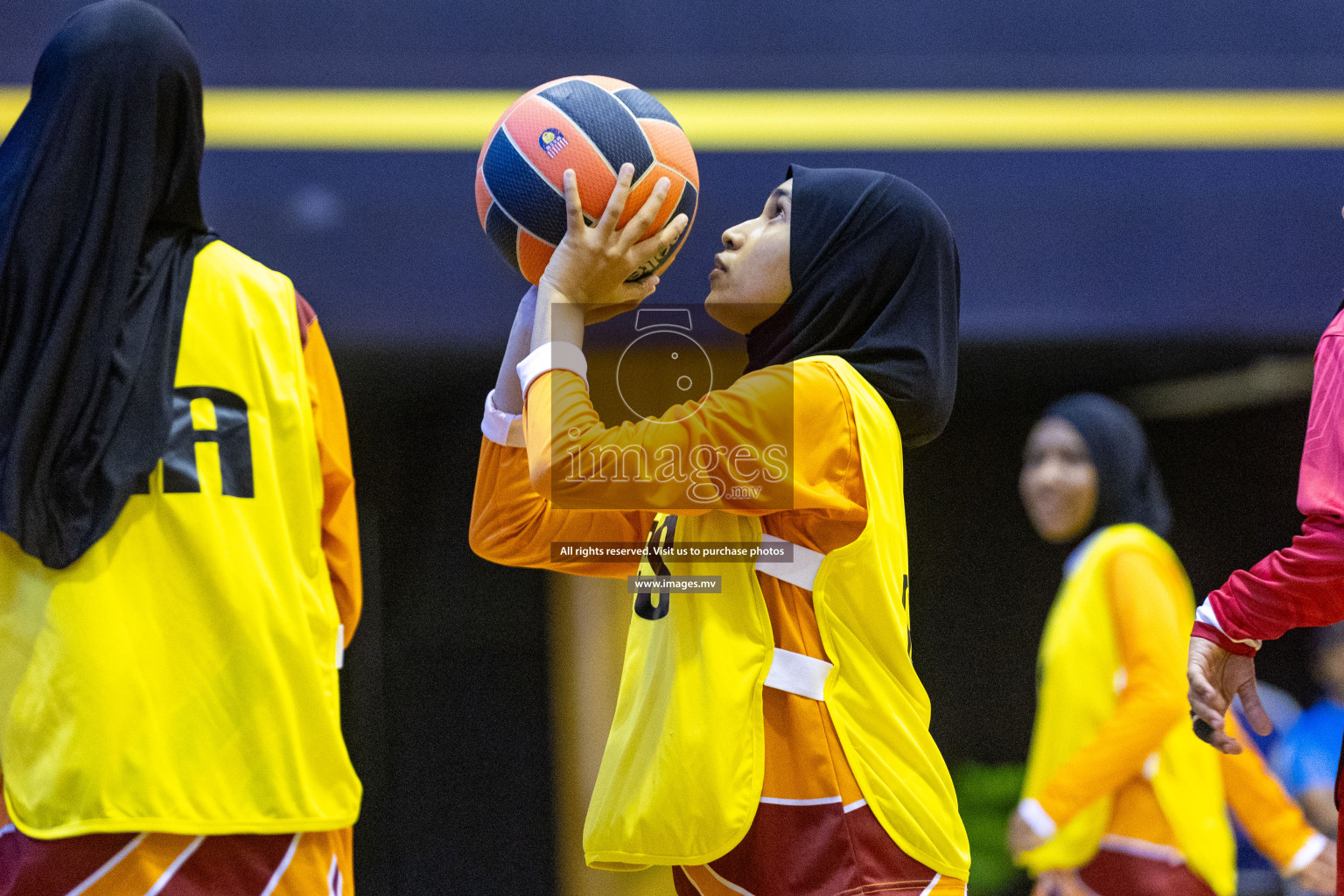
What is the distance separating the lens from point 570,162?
6.53 feet

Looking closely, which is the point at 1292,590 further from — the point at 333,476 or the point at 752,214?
the point at 752,214

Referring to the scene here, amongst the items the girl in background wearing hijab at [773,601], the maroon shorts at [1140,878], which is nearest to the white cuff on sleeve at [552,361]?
the girl in background wearing hijab at [773,601]

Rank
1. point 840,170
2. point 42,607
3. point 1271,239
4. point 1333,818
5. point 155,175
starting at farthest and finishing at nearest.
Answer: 1. point 1271,239
2. point 1333,818
3. point 840,170
4. point 155,175
5. point 42,607

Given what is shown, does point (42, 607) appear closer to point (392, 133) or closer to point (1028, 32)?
point (392, 133)

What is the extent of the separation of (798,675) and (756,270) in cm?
70

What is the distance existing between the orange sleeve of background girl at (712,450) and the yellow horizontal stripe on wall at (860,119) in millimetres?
3434

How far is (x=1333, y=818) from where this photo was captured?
4.14 m

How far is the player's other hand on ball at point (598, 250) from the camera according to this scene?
6.28 ft

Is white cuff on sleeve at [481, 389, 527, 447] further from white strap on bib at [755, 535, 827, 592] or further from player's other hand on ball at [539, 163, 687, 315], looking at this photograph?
white strap on bib at [755, 535, 827, 592]

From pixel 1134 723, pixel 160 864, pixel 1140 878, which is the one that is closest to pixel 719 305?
pixel 160 864

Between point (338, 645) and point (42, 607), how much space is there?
45 cm

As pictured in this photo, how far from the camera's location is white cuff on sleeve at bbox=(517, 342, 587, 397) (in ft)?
6.13

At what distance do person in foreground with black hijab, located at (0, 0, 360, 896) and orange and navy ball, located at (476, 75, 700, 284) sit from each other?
41 centimetres

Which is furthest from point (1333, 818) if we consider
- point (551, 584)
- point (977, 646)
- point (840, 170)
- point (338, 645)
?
point (338, 645)
